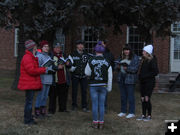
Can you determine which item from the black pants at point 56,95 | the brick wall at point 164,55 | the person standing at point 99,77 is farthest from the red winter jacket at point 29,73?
the brick wall at point 164,55

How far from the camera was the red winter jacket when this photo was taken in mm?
5648

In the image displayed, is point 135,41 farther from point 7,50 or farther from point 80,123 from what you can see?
point 80,123

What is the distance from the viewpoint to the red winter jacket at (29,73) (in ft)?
18.5

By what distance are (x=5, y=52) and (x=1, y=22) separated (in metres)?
11.3

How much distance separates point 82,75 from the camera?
7.28 meters

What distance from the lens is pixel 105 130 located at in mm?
5664

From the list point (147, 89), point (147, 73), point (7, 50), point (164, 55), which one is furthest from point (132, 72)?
point (7, 50)

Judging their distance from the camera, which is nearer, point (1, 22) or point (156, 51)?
point (1, 22)

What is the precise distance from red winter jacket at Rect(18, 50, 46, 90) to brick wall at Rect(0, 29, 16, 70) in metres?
13.0

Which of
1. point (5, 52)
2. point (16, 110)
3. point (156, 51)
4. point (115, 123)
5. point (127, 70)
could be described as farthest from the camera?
point (5, 52)

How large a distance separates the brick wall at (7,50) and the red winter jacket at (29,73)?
42.8 feet

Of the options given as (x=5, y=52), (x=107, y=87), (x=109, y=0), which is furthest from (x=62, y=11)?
(x=5, y=52)

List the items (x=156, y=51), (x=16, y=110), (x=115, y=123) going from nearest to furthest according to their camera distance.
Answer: (x=115, y=123), (x=16, y=110), (x=156, y=51)

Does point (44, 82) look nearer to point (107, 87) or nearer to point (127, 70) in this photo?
point (107, 87)
